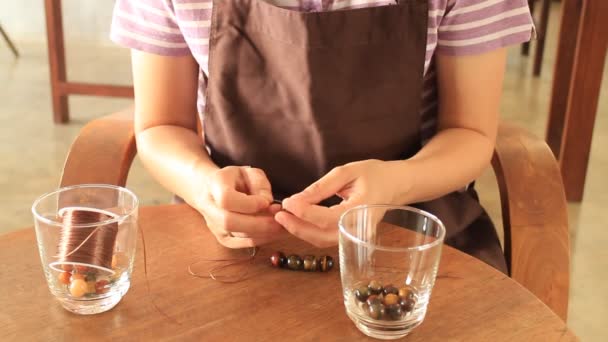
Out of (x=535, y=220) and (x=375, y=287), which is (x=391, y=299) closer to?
(x=375, y=287)

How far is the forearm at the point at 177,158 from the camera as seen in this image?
868 millimetres

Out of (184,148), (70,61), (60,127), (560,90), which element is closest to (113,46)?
(70,61)

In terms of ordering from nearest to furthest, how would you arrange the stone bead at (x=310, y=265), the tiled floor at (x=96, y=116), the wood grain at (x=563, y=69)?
1. the stone bead at (x=310, y=265)
2. the tiled floor at (x=96, y=116)
3. the wood grain at (x=563, y=69)

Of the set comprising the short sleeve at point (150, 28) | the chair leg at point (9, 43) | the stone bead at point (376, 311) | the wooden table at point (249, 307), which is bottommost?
the chair leg at point (9, 43)

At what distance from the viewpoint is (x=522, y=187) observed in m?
0.96

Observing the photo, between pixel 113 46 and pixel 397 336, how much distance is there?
3184mm

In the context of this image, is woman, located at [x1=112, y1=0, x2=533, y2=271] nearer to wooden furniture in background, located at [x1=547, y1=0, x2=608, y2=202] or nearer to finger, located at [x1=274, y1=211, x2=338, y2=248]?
finger, located at [x1=274, y1=211, x2=338, y2=248]

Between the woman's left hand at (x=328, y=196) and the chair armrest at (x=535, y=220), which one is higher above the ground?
the woman's left hand at (x=328, y=196)

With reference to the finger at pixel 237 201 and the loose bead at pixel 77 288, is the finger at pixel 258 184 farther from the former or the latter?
the loose bead at pixel 77 288

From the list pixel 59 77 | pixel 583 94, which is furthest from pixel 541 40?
pixel 59 77

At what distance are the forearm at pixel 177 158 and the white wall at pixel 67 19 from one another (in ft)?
9.00

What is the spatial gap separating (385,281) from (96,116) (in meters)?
2.26

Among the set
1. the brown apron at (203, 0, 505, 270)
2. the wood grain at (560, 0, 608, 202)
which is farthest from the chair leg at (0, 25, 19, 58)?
the brown apron at (203, 0, 505, 270)

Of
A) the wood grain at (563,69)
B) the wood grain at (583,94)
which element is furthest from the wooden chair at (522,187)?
the wood grain at (563,69)
